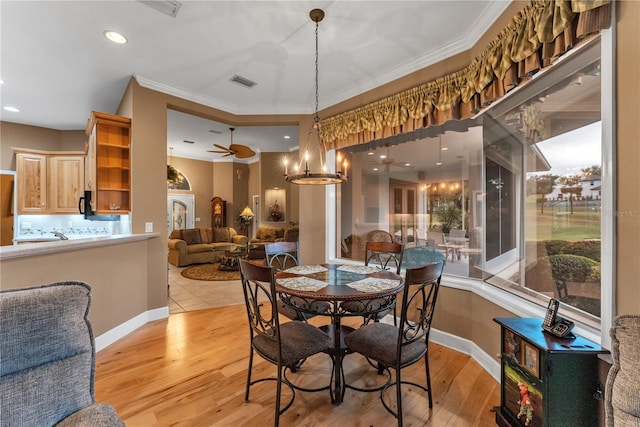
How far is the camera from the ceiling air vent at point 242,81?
11.3 feet

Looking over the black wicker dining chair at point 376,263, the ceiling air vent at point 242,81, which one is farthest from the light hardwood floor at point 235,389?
the ceiling air vent at point 242,81

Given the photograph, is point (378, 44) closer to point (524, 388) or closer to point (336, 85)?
point (336, 85)

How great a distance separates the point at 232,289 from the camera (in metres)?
4.83

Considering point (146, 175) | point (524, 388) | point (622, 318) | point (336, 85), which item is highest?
point (336, 85)

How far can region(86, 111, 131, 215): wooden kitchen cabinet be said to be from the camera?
332 centimetres

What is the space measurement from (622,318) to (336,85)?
3387 mm

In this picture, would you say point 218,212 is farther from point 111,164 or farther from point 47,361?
point 47,361

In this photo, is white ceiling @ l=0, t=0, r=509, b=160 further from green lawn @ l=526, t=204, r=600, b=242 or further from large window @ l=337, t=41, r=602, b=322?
green lawn @ l=526, t=204, r=600, b=242

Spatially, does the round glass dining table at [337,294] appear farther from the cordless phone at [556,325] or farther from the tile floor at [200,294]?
the tile floor at [200,294]

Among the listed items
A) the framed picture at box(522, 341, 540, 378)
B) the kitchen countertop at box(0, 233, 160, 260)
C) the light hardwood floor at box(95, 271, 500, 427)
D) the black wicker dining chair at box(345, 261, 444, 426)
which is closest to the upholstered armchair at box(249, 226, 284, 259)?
the kitchen countertop at box(0, 233, 160, 260)

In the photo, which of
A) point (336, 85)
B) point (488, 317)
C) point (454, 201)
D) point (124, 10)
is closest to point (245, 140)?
point (336, 85)

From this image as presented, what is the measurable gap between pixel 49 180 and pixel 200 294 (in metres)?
3.53

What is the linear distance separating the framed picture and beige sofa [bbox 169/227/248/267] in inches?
255

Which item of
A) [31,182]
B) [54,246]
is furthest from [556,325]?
[31,182]
